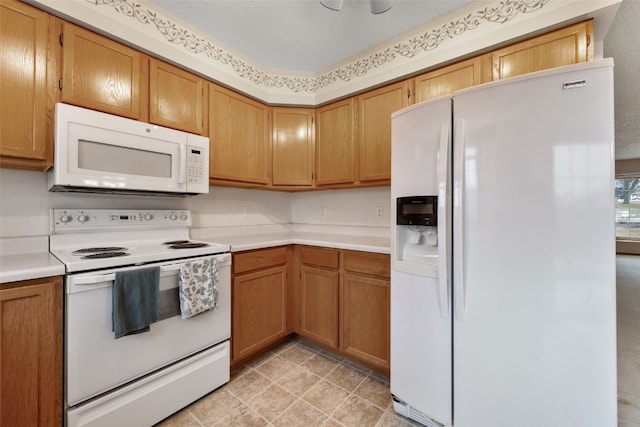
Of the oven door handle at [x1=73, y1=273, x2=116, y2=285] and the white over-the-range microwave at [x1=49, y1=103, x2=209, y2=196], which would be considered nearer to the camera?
the oven door handle at [x1=73, y1=273, x2=116, y2=285]

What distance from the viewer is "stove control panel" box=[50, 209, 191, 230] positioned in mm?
1534

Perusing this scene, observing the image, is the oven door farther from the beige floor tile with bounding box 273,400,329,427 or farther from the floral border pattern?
the floral border pattern

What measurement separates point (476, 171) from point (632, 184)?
29.7 feet

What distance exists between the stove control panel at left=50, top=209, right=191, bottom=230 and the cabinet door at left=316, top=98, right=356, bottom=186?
49.3 inches

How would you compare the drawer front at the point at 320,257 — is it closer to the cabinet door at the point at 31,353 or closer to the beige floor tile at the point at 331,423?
the beige floor tile at the point at 331,423

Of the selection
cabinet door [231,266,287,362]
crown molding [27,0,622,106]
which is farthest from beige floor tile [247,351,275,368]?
crown molding [27,0,622,106]

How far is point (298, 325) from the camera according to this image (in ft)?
7.34

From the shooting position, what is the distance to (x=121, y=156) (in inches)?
58.9

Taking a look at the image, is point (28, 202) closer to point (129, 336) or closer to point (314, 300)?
point (129, 336)

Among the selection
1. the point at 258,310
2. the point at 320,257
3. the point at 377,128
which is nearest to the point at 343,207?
the point at 320,257

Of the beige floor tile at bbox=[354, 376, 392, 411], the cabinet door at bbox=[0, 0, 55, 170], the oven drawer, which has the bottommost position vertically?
the beige floor tile at bbox=[354, 376, 392, 411]

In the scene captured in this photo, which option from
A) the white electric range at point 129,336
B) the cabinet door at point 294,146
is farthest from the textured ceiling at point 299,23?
the white electric range at point 129,336

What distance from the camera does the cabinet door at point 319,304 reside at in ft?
6.61

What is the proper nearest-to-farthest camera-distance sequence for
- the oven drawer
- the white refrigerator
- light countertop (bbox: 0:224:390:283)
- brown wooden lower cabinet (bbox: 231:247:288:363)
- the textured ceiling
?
the white refrigerator → light countertop (bbox: 0:224:390:283) → the oven drawer → the textured ceiling → brown wooden lower cabinet (bbox: 231:247:288:363)
